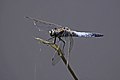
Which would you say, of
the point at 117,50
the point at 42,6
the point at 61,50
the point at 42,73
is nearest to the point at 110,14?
the point at 117,50

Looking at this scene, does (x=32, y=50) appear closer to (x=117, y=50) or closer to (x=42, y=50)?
(x=42, y=50)

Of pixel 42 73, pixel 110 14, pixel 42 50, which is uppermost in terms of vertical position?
pixel 110 14

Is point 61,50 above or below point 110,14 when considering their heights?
below

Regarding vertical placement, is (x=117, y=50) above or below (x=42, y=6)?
below

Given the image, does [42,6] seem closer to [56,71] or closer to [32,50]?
[32,50]

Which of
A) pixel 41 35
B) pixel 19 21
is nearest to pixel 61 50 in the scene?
pixel 41 35

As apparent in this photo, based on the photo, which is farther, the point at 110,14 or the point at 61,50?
the point at 110,14

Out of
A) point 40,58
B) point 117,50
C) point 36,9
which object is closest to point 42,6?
point 36,9
